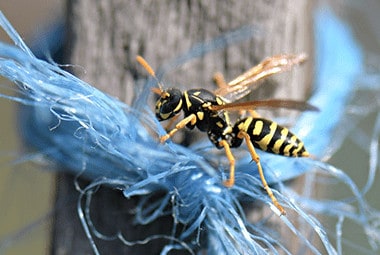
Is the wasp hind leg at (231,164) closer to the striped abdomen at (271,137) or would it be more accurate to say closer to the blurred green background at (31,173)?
the striped abdomen at (271,137)

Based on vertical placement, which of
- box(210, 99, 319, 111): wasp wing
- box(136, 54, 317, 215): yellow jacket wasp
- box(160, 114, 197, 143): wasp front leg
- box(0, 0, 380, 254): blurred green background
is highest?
box(210, 99, 319, 111): wasp wing

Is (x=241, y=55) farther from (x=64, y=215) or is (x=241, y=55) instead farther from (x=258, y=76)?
(x=64, y=215)

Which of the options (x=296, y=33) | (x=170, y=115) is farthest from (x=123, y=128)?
(x=296, y=33)

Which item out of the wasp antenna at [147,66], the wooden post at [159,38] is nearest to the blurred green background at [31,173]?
the wooden post at [159,38]

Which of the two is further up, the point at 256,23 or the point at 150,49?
the point at 256,23

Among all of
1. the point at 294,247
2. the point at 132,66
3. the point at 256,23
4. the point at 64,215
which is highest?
the point at 256,23

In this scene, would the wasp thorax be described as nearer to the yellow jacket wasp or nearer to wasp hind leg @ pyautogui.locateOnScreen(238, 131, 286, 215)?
the yellow jacket wasp

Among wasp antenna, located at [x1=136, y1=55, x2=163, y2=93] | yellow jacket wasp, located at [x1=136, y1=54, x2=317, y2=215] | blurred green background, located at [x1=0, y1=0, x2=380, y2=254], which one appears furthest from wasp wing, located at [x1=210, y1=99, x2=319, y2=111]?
blurred green background, located at [x1=0, y1=0, x2=380, y2=254]

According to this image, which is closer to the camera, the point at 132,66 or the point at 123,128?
the point at 123,128
